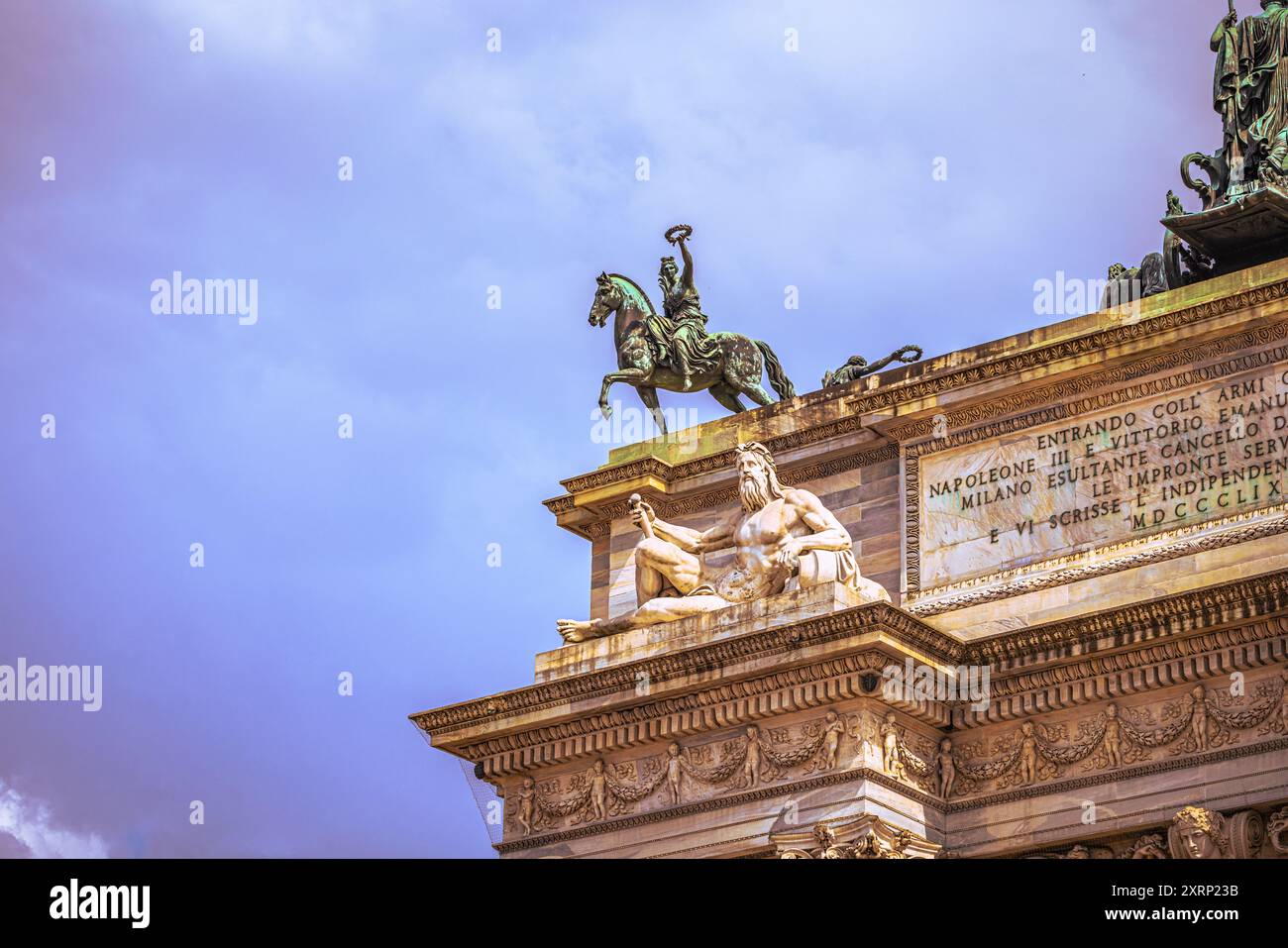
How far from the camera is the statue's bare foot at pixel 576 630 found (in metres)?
27.2

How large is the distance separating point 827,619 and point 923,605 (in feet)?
7.75

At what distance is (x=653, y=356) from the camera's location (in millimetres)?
30516

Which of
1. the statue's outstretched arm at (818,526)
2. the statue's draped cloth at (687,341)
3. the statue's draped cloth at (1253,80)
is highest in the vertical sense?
the statue's draped cloth at (1253,80)

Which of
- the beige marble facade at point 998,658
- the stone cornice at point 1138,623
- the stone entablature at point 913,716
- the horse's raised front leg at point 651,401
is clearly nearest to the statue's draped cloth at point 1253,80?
the beige marble facade at point 998,658

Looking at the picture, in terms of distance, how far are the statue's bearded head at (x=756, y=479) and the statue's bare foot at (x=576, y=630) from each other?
219cm

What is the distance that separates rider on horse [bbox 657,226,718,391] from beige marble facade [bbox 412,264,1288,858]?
10.3 ft

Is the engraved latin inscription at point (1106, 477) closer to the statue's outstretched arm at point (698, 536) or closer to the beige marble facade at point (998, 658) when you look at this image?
the beige marble facade at point (998, 658)

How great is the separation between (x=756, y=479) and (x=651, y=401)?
4.28 metres

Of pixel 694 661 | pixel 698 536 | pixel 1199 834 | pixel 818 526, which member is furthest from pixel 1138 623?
pixel 698 536

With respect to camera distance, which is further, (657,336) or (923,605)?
(657,336)

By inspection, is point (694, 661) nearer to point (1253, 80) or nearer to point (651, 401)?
point (651, 401)
